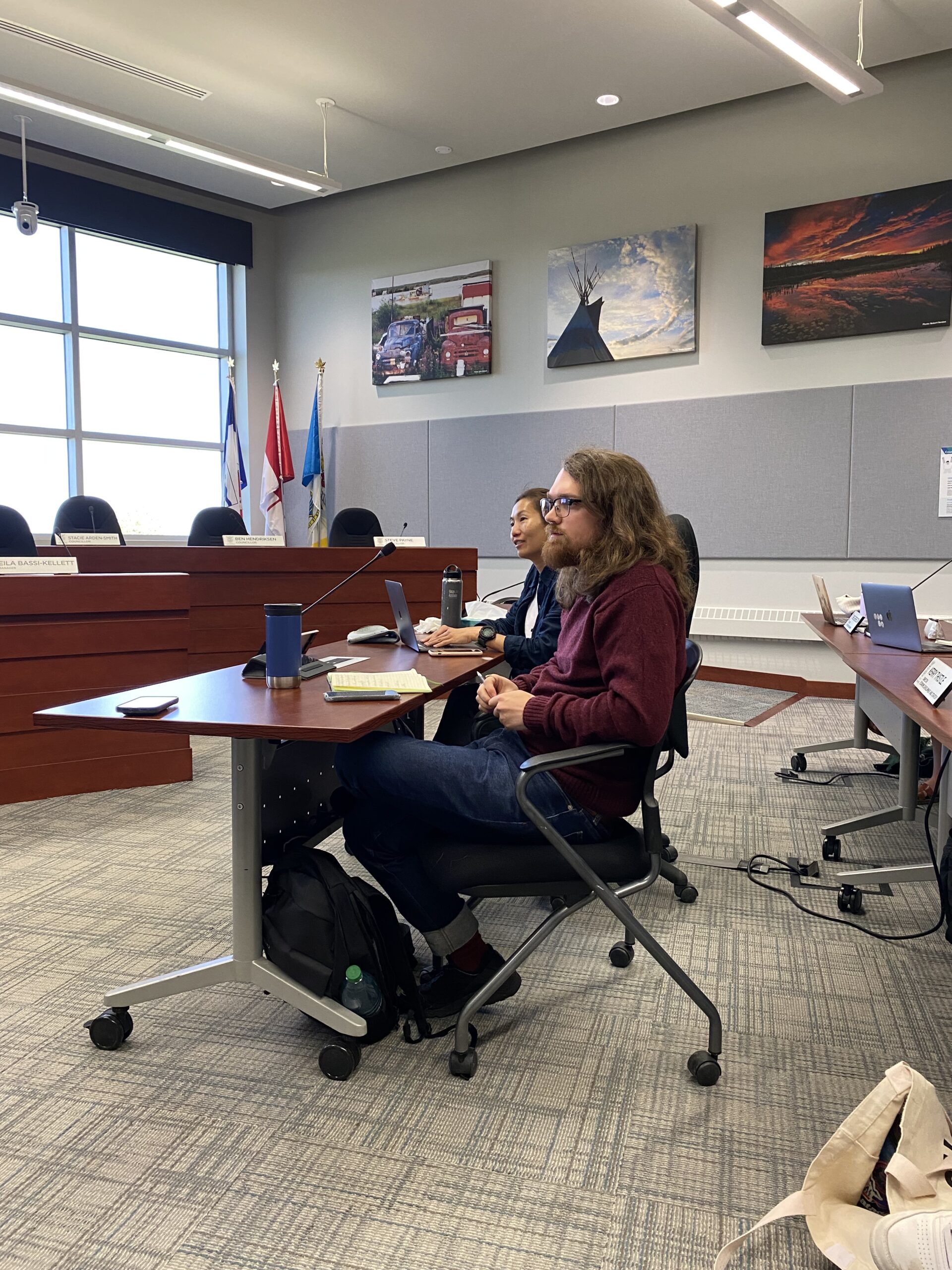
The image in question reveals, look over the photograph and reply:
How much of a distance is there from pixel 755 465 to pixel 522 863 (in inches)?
192

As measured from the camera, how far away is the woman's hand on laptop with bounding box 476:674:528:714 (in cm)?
185

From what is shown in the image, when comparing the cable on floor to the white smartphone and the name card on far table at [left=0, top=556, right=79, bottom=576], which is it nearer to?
the white smartphone

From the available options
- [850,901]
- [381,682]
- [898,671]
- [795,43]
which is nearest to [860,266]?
[795,43]

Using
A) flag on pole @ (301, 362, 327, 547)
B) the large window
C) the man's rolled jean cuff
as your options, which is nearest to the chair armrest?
the man's rolled jean cuff

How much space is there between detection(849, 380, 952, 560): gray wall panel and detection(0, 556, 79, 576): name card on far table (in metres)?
4.55

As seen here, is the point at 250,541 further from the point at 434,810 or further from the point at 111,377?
the point at 434,810

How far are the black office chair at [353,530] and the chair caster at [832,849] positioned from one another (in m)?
3.45

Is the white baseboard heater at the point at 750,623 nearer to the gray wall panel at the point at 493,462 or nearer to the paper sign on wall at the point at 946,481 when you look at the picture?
the paper sign on wall at the point at 946,481

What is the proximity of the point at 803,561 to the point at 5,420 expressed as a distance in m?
5.83

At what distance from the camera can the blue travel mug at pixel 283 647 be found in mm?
1875

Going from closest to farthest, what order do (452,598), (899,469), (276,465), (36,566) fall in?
1. (452,598)
2. (36,566)
3. (899,469)
4. (276,465)

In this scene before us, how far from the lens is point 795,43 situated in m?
4.02

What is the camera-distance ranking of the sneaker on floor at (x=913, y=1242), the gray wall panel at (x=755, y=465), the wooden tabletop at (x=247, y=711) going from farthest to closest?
the gray wall panel at (x=755, y=465) → the wooden tabletop at (x=247, y=711) → the sneaker on floor at (x=913, y=1242)

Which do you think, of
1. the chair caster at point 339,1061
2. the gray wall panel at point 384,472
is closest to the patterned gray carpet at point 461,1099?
the chair caster at point 339,1061
